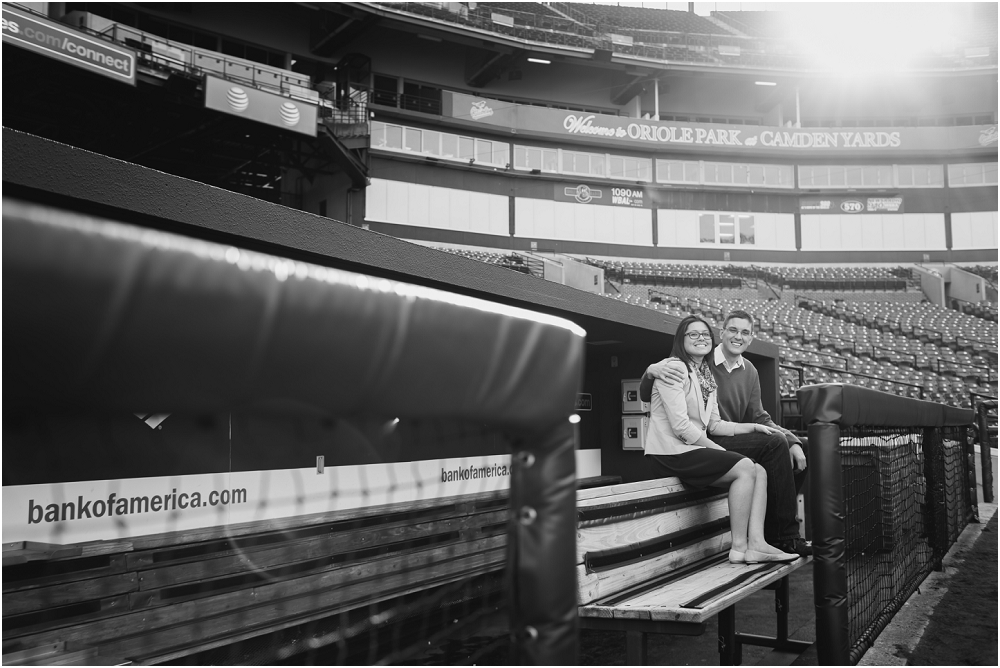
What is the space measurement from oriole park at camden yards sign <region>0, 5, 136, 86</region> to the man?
16801mm

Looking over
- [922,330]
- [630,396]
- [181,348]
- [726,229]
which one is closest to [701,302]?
[726,229]

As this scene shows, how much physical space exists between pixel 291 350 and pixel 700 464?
3.41 meters

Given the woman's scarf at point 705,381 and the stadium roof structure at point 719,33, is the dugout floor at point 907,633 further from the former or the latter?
the stadium roof structure at point 719,33

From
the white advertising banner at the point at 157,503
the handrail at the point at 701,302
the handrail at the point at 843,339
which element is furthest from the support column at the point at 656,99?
the white advertising banner at the point at 157,503

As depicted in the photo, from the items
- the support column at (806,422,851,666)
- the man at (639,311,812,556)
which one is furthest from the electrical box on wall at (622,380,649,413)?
the support column at (806,422,851,666)

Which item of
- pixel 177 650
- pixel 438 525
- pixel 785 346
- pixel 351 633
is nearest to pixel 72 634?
pixel 177 650

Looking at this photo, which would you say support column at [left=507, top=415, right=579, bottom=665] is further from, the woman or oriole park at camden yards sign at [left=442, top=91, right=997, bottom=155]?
oriole park at camden yards sign at [left=442, top=91, right=997, bottom=155]

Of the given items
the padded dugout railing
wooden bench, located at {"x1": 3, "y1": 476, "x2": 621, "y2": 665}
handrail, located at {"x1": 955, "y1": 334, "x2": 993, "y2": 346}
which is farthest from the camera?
handrail, located at {"x1": 955, "y1": 334, "x2": 993, "y2": 346}

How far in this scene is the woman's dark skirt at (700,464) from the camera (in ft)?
12.6

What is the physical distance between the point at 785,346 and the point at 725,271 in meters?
9.51

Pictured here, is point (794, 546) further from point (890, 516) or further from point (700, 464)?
point (890, 516)

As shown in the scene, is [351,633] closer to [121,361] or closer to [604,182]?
[121,361]

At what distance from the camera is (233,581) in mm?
3602

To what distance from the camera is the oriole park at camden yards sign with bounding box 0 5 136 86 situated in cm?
1543
